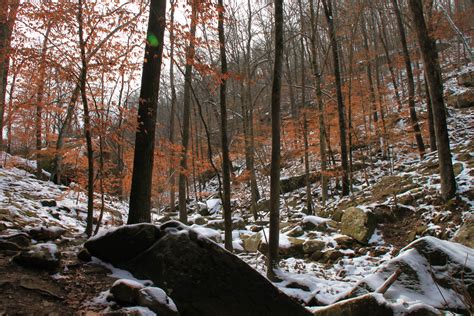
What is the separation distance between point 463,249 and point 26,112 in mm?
15103

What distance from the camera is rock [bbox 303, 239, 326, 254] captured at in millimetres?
8773

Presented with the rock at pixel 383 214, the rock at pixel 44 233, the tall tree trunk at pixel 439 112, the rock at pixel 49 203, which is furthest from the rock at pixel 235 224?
the rock at pixel 44 233

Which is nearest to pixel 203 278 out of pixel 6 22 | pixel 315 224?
pixel 315 224

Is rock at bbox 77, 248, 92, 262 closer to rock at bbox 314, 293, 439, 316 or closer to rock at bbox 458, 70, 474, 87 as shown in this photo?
rock at bbox 314, 293, 439, 316

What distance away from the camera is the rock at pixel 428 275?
464 centimetres

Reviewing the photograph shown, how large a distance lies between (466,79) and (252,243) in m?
18.4

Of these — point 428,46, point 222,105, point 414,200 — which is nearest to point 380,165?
point 414,200

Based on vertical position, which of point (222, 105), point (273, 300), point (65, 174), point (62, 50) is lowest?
point (273, 300)

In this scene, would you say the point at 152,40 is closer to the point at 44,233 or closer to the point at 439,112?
the point at 44,233

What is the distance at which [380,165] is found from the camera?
16453 mm

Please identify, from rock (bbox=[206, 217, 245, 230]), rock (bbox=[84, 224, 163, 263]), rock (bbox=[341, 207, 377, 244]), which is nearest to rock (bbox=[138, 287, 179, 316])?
rock (bbox=[84, 224, 163, 263])

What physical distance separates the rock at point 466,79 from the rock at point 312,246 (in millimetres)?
17152

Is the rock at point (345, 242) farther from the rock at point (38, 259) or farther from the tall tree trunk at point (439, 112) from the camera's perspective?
the rock at point (38, 259)

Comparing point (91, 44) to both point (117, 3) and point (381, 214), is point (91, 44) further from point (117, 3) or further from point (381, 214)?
point (381, 214)
